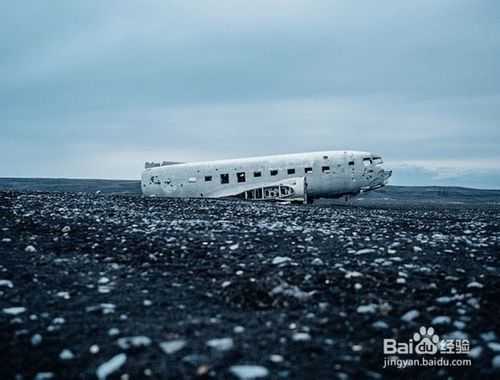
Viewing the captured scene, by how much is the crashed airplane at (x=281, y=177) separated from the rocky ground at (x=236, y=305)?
26791 millimetres

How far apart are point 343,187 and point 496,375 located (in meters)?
35.0

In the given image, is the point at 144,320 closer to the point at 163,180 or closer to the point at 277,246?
the point at 277,246

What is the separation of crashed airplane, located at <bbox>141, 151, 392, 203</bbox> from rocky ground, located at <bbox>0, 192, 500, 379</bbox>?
26.8 meters

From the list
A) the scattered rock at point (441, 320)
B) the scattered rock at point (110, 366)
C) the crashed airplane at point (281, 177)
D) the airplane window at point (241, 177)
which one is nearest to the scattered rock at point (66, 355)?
the scattered rock at point (110, 366)

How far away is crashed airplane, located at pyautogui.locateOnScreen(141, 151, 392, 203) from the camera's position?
1457 inches

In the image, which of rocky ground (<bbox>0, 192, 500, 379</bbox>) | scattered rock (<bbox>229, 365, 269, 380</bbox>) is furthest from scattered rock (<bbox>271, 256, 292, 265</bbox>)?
scattered rock (<bbox>229, 365, 269, 380</bbox>)

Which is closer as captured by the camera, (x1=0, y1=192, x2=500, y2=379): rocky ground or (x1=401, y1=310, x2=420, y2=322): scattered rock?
(x1=0, y1=192, x2=500, y2=379): rocky ground

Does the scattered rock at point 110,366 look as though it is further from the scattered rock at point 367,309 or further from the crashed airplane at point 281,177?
the crashed airplane at point 281,177

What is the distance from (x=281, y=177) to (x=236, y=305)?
105 feet

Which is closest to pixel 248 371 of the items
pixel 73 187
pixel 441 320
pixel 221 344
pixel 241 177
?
pixel 221 344

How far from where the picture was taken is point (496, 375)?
351cm

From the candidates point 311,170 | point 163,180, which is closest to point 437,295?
point 311,170

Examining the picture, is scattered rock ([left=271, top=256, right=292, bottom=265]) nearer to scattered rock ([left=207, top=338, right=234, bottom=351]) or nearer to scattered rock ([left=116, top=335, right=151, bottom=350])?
scattered rock ([left=207, top=338, right=234, bottom=351])

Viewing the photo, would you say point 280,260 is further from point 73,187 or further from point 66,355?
point 73,187
